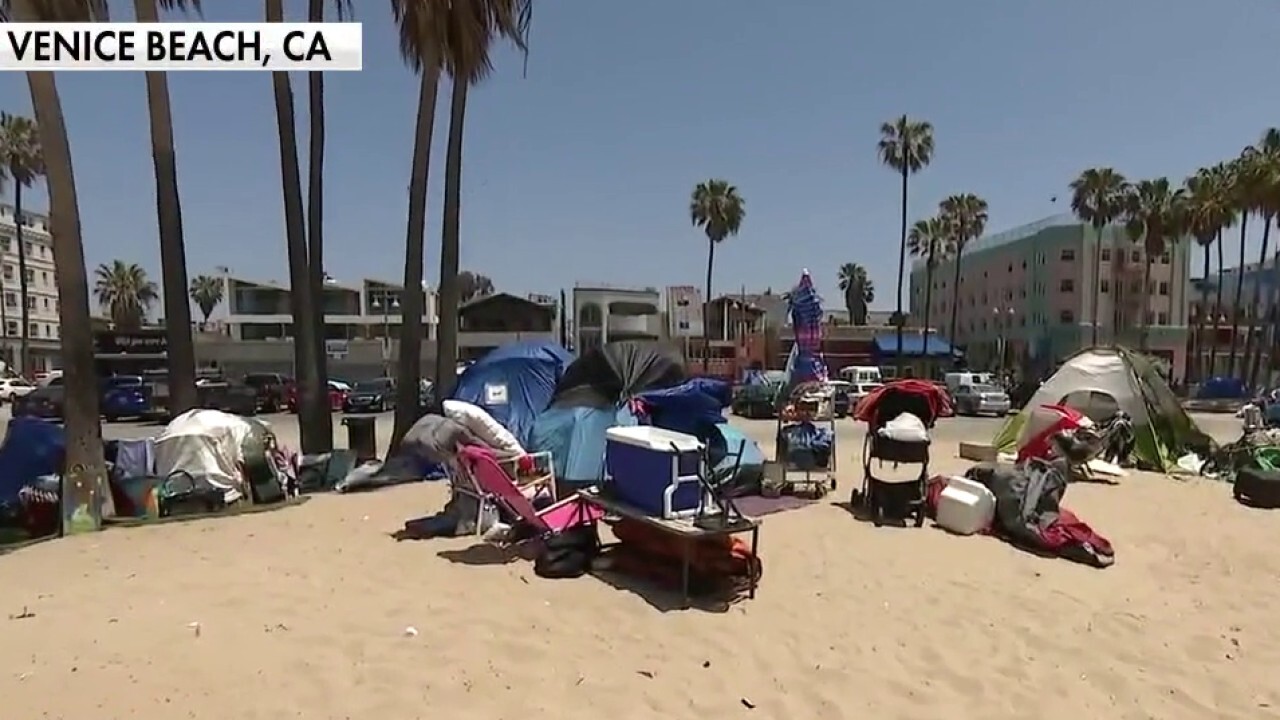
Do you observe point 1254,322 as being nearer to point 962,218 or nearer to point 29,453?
Result: point 962,218

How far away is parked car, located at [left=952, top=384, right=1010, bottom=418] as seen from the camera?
93.2ft

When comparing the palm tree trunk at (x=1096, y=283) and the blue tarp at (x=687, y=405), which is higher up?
the palm tree trunk at (x=1096, y=283)

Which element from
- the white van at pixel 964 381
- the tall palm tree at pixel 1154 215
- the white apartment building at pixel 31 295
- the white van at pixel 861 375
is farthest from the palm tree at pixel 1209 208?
the white apartment building at pixel 31 295

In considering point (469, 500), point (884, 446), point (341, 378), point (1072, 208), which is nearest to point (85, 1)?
point (469, 500)

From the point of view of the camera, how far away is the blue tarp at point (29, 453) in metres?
8.64

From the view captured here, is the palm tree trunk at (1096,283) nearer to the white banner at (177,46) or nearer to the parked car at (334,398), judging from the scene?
the parked car at (334,398)

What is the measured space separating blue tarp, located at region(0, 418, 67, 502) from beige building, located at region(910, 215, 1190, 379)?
50366mm

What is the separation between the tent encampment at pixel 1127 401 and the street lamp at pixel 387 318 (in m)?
41.4

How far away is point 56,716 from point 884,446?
7.17m

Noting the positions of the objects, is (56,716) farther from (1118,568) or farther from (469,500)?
(1118,568)

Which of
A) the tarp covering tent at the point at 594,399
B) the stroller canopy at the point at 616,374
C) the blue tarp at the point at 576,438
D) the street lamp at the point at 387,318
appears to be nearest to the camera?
the blue tarp at the point at 576,438

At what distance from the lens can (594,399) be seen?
10.0 metres

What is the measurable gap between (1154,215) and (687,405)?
1768 inches

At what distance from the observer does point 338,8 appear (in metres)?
12.6
